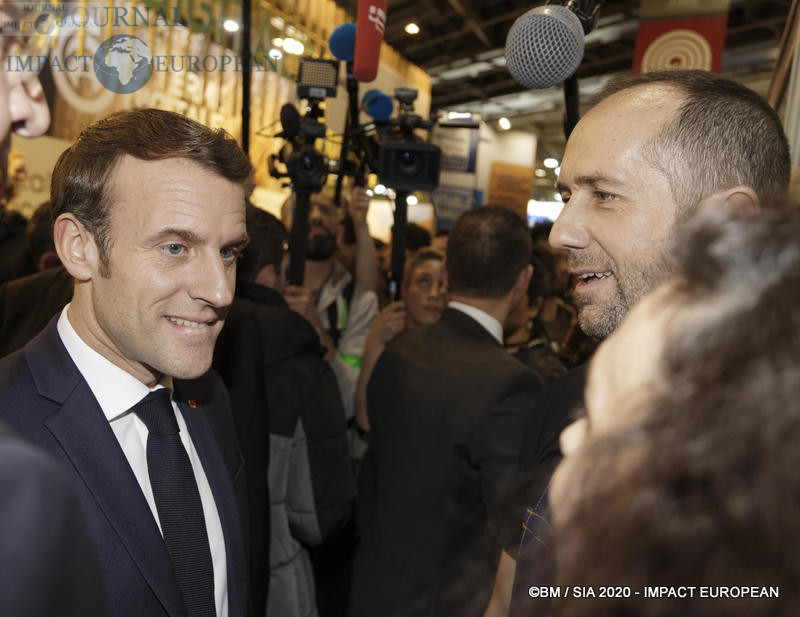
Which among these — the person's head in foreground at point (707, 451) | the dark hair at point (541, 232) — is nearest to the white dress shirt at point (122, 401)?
the person's head in foreground at point (707, 451)

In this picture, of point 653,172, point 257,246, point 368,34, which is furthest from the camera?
point 257,246

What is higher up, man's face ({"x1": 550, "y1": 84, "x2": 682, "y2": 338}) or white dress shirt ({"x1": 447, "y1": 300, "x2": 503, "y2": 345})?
man's face ({"x1": 550, "y1": 84, "x2": 682, "y2": 338})

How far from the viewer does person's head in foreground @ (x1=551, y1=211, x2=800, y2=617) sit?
1.09 feet

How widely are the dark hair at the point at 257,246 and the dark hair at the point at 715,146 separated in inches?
62.1

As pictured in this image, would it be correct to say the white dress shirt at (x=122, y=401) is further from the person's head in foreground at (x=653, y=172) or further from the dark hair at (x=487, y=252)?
the dark hair at (x=487, y=252)

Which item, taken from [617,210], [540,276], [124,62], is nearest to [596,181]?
[617,210]

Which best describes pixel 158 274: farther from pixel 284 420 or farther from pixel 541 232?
pixel 541 232

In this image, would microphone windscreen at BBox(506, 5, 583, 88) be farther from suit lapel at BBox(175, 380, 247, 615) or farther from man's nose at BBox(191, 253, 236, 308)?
suit lapel at BBox(175, 380, 247, 615)

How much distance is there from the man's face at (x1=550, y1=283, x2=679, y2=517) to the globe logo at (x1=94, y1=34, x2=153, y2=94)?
10.3ft

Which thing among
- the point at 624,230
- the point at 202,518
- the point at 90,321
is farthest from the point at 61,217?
the point at 624,230

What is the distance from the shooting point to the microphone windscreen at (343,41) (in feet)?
7.38

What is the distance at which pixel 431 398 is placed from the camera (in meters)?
1.90

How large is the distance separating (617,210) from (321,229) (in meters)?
2.46

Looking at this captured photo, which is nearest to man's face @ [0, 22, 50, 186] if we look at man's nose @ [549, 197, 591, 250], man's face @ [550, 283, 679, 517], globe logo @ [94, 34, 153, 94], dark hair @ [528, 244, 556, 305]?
globe logo @ [94, 34, 153, 94]
